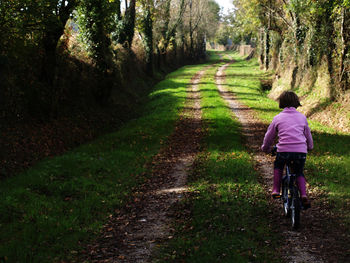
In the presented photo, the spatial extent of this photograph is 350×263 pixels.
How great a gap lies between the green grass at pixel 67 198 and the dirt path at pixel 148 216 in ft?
1.16

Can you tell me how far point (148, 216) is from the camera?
7348 millimetres

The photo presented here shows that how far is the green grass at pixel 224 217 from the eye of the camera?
5410 millimetres

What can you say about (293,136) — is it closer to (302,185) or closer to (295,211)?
(302,185)

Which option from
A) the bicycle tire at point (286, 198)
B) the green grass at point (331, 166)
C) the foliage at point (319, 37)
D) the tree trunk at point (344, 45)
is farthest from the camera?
the foliage at point (319, 37)

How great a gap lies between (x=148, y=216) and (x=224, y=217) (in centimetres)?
175

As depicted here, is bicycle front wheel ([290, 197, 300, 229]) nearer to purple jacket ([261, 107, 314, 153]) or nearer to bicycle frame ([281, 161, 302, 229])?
bicycle frame ([281, 161, 302, 229])

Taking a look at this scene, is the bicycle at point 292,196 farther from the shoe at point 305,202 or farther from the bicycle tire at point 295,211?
the shoe at point 305,202

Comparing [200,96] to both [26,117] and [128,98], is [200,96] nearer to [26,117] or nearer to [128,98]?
[128,98]

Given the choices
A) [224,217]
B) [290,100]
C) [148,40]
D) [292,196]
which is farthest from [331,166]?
[148,40]

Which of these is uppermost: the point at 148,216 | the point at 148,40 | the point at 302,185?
the point at 148,40

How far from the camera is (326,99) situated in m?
19.6

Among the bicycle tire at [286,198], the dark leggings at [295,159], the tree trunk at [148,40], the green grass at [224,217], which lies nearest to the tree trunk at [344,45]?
the green grass at [224,217]

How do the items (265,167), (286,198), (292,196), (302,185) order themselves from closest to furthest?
1. (302,185)
2. (292,196)
3. (286,198)
4. (265,167)

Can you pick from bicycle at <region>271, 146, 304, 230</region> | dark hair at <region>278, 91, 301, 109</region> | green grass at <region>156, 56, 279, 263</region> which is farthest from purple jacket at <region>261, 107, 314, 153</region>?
green grass at <region>156, 56, 279, 263</region>
